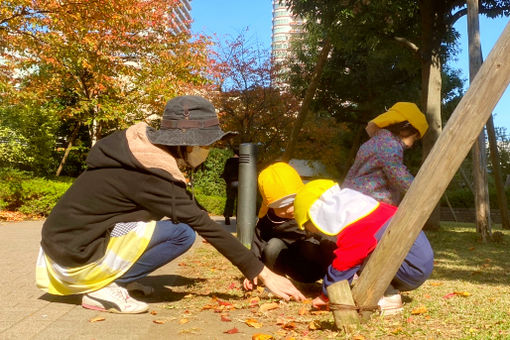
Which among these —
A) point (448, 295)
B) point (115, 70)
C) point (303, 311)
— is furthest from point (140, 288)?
point (115, 70)

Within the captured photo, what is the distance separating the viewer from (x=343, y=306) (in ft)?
9.19

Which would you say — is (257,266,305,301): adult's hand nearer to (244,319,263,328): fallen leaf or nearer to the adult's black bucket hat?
(244,319,263,328): fallen leaf

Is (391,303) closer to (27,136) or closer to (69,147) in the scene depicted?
(27,136)

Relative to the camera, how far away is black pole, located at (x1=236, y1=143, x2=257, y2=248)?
22.9ft

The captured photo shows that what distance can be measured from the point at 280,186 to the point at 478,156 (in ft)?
19.5

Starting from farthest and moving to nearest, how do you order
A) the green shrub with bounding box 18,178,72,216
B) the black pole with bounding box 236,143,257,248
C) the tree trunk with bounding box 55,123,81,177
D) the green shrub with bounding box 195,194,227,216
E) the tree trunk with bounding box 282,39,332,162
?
the green shrub with bounding box 195,194,227,216 < the tree trunk with bounding box 55,123,81,177 < the green shrub with bounding box 18,178,72,216 < the tree trunk with bounding box 282,39,332,162 < the black pole with bounding box 236,143,257,248

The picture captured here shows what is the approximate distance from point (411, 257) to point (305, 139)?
55.7ft

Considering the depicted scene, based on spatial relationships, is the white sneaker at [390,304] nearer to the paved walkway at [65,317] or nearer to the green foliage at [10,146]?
the paved walkway at [65,317]

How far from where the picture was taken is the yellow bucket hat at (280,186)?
12.6 ft

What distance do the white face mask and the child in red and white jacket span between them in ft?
2.23

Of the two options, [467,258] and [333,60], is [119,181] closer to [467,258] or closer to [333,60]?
[467,258]

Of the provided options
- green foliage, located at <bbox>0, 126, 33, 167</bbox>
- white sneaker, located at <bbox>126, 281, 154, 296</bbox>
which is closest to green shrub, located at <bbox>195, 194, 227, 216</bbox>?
green foliage, located at <bbox>0, 126, 33, 167</bbox>

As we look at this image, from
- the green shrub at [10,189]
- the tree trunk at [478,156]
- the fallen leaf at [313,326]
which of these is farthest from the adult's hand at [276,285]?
the green shrub at [10,189]

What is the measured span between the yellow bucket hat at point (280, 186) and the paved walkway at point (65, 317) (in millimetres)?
1030
